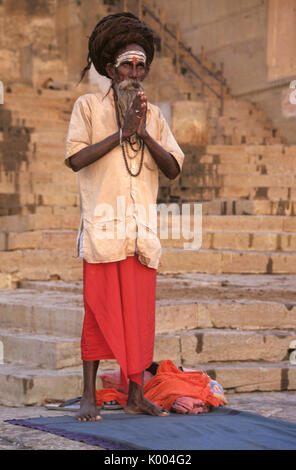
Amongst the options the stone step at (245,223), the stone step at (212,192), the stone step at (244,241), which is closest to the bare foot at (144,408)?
the stone step at (244,241)

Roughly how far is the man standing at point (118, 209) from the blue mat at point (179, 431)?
19 cm

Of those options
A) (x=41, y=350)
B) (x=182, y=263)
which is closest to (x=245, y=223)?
(x=182, y=263)

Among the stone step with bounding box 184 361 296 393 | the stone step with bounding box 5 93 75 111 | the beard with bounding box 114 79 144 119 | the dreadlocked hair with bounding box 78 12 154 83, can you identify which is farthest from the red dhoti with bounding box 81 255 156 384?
the stone step with bounding box 5 93 75 111

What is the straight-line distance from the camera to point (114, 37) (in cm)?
426

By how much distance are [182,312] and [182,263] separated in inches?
104

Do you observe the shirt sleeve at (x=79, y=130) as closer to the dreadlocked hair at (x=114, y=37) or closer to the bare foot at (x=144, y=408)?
the dreadlocked hair at (x=114, y=37)

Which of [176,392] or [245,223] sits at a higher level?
[245,223]

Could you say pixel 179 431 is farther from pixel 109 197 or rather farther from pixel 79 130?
pixel 79 130

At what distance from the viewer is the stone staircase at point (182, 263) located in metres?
5.59

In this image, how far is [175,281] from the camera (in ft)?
25.5

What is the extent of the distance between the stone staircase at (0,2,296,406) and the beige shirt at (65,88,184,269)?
123cm

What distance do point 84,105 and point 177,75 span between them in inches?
553

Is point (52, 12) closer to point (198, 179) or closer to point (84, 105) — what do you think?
point (198, 179)

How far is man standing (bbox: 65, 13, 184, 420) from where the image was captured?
4.16 metres
